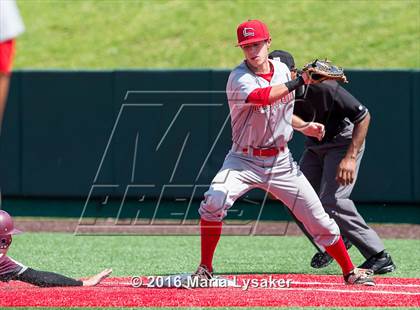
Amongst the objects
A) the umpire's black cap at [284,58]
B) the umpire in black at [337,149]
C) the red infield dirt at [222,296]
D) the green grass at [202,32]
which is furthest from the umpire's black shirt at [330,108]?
the green grass at [202,32]

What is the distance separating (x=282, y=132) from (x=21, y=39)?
14.0 meters

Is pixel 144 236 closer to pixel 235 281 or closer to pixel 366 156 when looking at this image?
pixel 366 156

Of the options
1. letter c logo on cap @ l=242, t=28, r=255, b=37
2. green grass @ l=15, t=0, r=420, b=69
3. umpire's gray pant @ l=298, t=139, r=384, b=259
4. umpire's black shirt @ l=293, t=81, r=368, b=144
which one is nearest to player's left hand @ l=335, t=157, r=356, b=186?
umpire's black shirt @ l=293, t=81, r=368, b=144

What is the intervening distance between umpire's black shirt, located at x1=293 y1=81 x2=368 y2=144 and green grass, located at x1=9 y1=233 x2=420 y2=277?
4.21 ft

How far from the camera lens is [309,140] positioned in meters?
8.58

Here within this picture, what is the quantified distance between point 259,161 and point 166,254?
10.3ft

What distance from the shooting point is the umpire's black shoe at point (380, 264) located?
805cm

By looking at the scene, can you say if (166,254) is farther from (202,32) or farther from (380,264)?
(202,32)

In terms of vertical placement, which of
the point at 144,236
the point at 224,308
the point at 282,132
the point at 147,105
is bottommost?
the point at 144,236

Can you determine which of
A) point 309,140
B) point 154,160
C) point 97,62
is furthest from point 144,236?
point 97,62

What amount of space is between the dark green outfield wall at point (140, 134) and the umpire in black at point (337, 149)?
15.5 feet

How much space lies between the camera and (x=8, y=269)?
677 centimetres

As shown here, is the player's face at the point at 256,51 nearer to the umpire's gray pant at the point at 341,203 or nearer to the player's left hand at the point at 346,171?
the player's left hand at the point at 346,171

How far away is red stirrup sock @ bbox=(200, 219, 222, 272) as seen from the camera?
695cm
